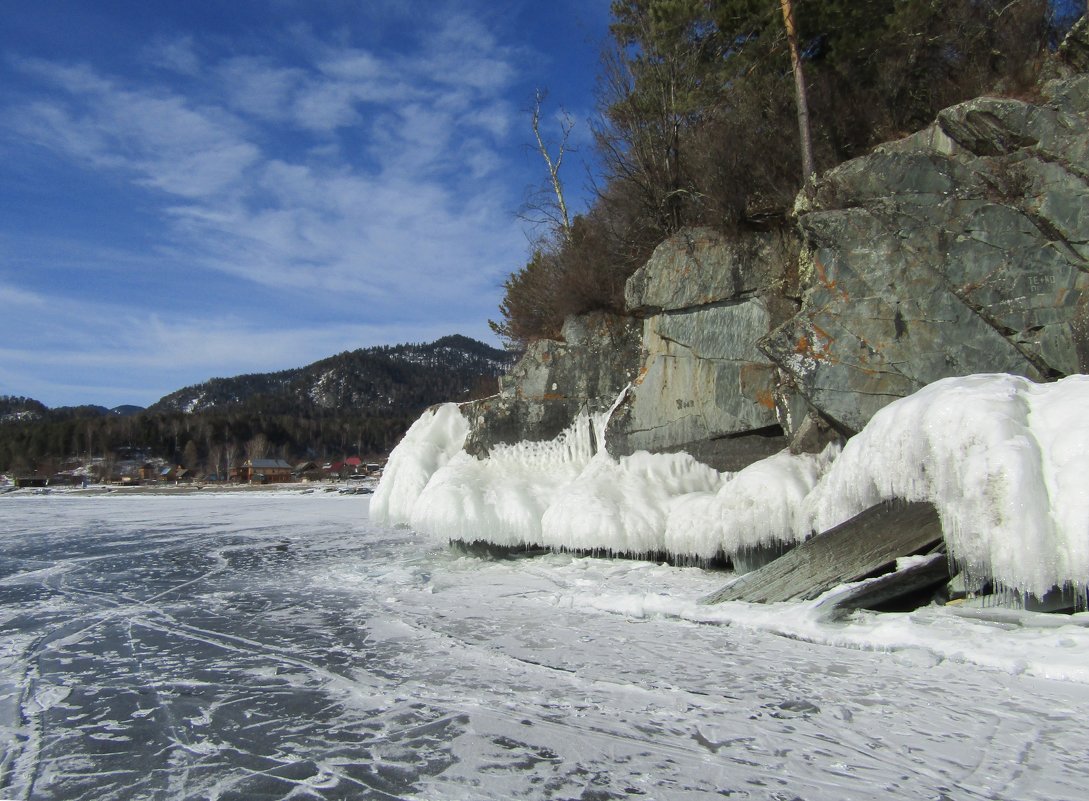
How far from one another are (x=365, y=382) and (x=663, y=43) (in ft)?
560

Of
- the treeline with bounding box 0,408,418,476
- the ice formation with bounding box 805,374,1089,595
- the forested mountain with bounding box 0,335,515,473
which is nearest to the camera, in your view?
the ice formation with bounding box 805,374,1089,595

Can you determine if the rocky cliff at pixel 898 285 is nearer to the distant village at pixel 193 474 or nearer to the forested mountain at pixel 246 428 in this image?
the forested mountain at pixel 246 428

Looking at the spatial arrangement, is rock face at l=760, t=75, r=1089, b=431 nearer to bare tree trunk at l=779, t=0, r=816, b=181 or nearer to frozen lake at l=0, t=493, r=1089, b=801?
bare tree trunk at l=779, t=0, r=816, b=181

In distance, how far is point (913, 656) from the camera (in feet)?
17.5

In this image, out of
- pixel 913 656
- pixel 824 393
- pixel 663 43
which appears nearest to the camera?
pixel 913 656

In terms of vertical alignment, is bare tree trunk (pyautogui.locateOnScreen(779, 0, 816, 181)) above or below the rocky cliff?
above

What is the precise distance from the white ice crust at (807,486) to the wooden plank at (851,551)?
0.84 ft

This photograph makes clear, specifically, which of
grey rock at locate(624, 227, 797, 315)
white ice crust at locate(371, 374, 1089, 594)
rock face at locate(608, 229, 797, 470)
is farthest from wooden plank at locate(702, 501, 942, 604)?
grey rock at locate(624, 227, 797, 315)

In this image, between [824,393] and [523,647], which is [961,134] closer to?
[824,393]

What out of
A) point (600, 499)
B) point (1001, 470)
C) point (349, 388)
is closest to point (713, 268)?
point (600, 499)

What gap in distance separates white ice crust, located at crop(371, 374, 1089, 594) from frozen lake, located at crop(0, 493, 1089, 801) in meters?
0.81

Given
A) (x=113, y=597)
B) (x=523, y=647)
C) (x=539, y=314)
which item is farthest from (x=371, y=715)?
(x=539, y=314)

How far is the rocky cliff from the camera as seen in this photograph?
8047 millimetres

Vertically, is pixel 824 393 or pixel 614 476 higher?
pixel 824 393
